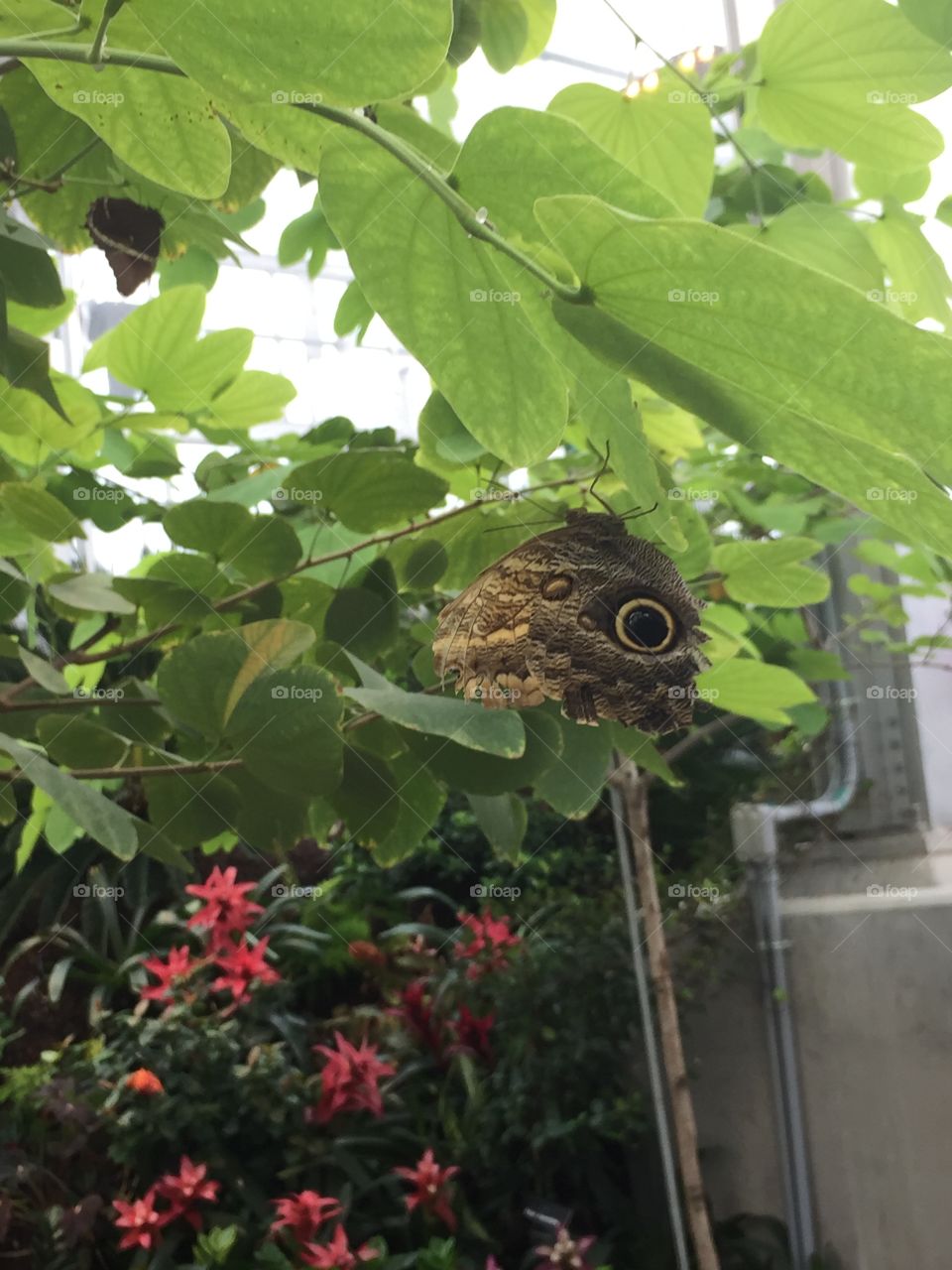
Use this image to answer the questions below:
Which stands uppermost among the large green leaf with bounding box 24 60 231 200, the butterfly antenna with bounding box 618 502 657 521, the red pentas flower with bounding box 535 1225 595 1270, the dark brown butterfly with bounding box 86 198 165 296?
the dark brown butterfly with bounding box 86 198 165 296

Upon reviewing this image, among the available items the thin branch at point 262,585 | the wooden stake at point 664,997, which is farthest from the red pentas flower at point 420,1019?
the thin branch at point 262,585

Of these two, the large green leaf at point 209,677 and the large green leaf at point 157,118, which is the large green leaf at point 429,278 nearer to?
the large green leaf at point 157,118

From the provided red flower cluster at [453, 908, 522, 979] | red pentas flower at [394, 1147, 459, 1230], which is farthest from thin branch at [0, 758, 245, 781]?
red flower cluster at [453, 908, 522, 979]

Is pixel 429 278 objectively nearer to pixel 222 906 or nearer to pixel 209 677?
pixel 209 677

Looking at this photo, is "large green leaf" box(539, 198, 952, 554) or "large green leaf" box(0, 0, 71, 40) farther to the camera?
"large green leaf" box(0, 0, 71, 40)

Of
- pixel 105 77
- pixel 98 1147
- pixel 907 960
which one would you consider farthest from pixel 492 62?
pixel 98 1147

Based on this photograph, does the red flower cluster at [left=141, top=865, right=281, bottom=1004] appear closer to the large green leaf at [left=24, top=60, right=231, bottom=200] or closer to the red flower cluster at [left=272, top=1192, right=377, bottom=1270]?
the red flower cluster at [left=272, top=1192, right=377, bottom=1270]
